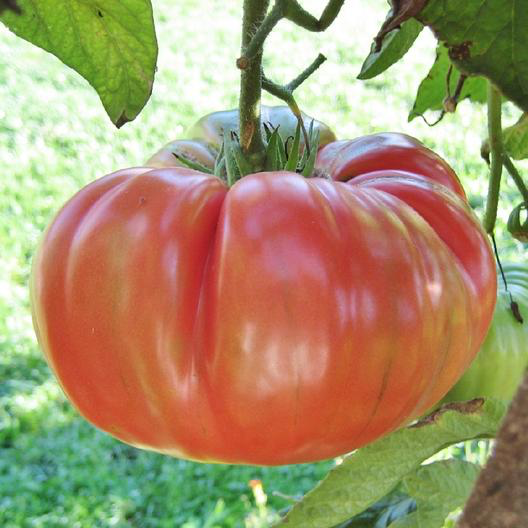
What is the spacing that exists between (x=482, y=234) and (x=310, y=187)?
17 cm

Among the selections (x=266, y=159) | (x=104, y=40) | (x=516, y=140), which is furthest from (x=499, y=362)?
(x=104, y=40)

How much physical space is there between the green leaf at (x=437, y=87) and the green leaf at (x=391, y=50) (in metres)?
0.12

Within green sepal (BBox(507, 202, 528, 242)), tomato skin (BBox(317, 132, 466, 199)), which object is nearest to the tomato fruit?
green sepal (BBox(507, 202, 528, 242))

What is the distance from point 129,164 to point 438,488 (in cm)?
264

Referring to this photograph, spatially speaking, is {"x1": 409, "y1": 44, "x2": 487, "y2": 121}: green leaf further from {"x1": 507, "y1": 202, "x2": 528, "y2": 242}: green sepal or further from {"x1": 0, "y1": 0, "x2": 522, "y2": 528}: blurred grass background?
{"x1": 0, "y1": 0, "x2": 522, "y2": 528}: blurred grass background

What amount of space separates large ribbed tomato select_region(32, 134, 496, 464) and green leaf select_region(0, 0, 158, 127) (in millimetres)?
187

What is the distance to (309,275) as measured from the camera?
57 cm

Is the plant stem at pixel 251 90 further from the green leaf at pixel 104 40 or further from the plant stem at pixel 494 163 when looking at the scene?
the plant stem at pixel 494 163

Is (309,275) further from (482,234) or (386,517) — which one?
(386,517)

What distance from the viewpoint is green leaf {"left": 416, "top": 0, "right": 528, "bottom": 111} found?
0.59m

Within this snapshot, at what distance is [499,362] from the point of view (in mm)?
904

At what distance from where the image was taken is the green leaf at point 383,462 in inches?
26.3

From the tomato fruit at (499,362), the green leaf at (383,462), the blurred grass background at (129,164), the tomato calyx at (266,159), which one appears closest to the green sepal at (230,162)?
the tomato calyx at (266,159)

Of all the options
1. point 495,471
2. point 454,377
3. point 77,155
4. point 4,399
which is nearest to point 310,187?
point 454,377
